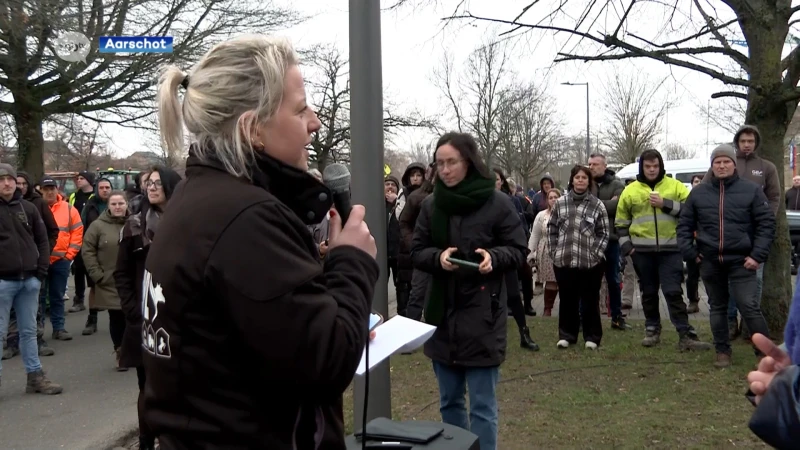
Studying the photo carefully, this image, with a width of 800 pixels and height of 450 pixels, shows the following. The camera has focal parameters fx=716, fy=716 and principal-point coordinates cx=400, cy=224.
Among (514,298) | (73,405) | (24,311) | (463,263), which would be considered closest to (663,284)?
(514,298)

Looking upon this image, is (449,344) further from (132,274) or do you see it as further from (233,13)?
(233,13)

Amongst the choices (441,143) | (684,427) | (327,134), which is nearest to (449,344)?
(441,143)

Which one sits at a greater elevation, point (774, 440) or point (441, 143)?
point (441, 143)

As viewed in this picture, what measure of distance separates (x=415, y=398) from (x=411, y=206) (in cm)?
200

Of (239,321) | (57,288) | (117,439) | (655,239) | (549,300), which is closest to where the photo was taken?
(239,321)

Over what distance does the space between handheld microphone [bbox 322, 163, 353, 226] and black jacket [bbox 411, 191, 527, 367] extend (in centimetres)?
187

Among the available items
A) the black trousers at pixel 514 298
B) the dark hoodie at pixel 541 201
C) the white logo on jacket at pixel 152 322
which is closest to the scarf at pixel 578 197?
the black trousers at pixel 514 298

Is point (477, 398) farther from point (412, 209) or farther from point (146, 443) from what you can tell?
point (412, 209)

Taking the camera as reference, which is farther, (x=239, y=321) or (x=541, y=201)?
(x=541, y=201)

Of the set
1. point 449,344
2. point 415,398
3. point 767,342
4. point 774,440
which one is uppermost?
point 767,342

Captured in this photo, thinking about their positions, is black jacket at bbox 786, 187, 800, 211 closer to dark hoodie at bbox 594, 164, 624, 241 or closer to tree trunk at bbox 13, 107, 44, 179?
dark hoodie at bbox 594, 164, 624, 241

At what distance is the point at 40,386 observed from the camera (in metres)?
6.52

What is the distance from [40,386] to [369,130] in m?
4.55

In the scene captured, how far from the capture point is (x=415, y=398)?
5.86 metres
